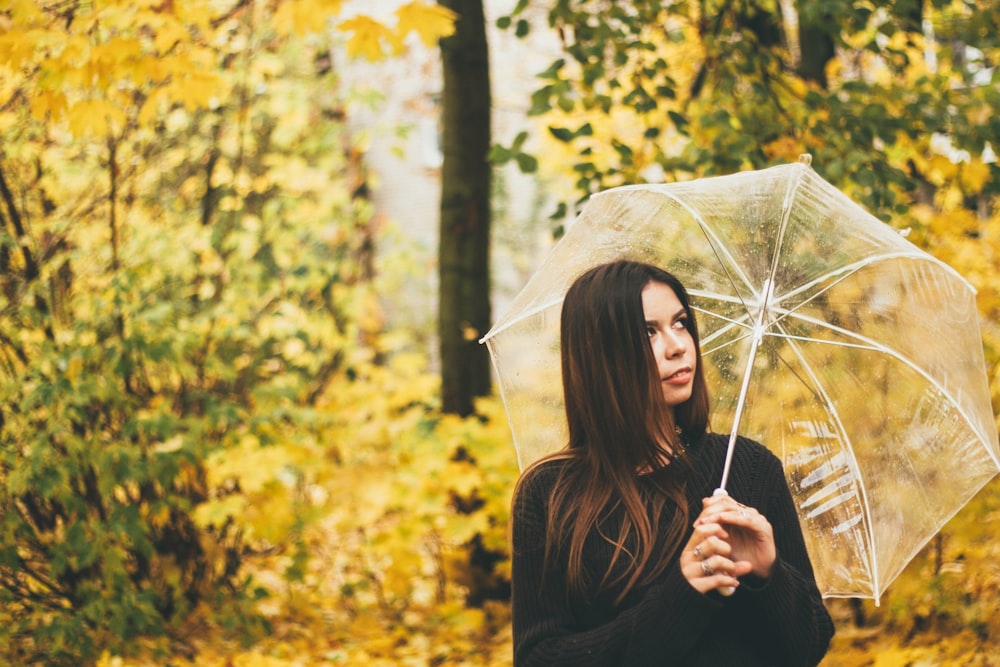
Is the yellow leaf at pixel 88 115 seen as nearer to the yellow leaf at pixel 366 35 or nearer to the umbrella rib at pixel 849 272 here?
the yellow leaf at pixel 366 35

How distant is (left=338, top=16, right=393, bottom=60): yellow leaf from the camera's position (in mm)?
3908

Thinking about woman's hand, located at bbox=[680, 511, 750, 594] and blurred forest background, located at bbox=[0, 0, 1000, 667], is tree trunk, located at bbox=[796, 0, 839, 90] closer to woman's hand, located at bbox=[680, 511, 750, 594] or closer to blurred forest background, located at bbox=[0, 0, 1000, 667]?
blurred forest background, located at bbox=[0, 0, 1000, 667]

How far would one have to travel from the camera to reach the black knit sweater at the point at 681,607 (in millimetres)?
1826

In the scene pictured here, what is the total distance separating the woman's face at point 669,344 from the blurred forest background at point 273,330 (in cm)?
211

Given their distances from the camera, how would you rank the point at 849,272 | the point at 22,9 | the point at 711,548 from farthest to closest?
1. the point at 22,9
2. the point at 849,272
3. the point at 711,548

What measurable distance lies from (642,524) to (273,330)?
488 centimetres

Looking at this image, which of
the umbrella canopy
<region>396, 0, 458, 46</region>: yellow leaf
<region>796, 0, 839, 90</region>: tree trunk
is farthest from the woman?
<region>796, 0, 839, 90</region>: tree trunk

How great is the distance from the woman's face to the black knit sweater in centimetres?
Answer: 17

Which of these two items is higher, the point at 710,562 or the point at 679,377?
the point at 679,377

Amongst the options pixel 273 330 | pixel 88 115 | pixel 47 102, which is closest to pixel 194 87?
pixel 88 115

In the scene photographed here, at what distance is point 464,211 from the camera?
5.94m

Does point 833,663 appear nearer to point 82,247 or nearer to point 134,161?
point 82,247

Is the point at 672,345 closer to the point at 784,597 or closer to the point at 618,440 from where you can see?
the point at 618,440

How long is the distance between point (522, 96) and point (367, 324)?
10656mm
